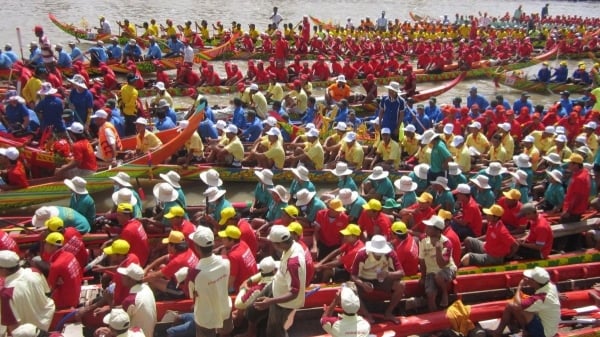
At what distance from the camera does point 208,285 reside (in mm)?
5070

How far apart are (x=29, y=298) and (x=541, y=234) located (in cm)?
614

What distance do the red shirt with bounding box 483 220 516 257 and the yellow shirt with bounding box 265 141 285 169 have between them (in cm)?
456

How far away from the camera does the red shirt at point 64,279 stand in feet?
19.0

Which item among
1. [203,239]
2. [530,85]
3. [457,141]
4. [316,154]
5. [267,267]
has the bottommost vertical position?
[530,85]

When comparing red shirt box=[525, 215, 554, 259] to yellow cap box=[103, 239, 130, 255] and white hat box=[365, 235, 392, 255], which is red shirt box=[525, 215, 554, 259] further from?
yellow cap box=[103, 239, 130, 255]

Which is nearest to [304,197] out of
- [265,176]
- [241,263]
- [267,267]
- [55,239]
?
[265,176]

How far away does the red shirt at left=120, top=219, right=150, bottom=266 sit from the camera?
6.60 metres

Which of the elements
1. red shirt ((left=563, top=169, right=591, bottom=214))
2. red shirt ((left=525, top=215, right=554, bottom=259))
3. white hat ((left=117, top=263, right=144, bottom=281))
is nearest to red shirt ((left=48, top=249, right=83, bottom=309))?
white hat ((left=117, top=263, right=144, bottom=281))

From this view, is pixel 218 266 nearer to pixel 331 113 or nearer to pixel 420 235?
pixel 420 235

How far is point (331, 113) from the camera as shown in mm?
13328

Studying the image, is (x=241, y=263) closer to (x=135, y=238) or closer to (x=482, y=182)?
(x=135, y=238)

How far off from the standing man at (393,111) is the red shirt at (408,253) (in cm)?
550

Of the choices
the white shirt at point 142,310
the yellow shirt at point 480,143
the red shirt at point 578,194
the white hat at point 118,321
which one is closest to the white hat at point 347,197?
the red shirt at point 578,194

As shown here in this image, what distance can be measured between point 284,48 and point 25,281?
59.1 feet
